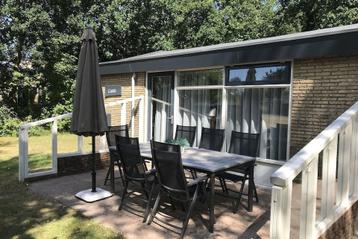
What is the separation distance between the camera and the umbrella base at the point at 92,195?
526 centimetres

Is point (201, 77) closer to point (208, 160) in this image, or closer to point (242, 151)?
point (242, 151)

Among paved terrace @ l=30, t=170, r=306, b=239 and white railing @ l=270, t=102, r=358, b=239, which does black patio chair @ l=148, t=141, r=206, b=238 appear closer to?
paved terrace @ l=30, t=170, r=306, b=239

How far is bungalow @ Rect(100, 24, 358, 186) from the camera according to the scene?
17.6 ft

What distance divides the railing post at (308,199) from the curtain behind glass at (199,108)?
4633 millimetres

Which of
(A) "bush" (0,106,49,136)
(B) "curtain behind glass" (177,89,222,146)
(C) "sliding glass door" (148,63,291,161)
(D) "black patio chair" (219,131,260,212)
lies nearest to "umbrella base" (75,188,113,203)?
(D) "black patio chair" (219,131,260,212)

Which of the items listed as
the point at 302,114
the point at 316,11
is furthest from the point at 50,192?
the point at 316,11

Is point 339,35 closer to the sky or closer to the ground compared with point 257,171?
closer to the sky

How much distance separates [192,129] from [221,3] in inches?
627

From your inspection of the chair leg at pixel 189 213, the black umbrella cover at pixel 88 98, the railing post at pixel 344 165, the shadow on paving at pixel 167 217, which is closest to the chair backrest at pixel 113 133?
the black umbrella cover at pixel 88 98

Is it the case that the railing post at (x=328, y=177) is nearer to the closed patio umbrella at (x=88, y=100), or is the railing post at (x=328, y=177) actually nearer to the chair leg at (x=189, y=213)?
the chair leg at (x=189, y=213)

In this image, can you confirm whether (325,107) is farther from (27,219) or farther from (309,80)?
(27,219)

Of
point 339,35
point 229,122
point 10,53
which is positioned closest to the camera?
point 339,35

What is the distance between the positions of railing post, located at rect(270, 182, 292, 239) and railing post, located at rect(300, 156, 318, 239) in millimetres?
339

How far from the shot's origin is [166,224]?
14.3 feet
